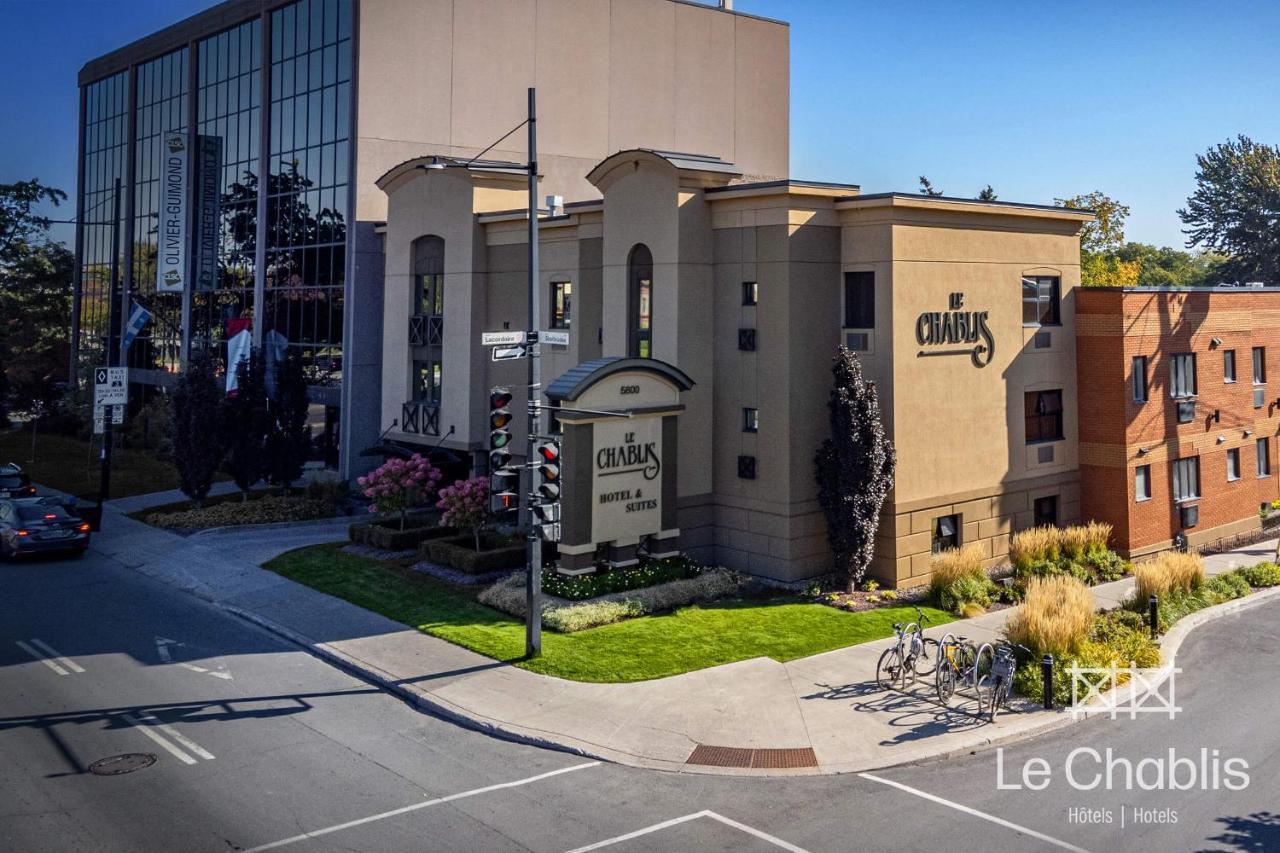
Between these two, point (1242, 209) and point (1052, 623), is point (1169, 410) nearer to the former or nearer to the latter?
point (1052, 623)

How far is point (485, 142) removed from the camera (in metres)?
40.8

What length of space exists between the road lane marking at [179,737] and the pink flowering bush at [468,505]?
35.6ft

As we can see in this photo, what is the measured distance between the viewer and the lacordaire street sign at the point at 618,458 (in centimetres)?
2348

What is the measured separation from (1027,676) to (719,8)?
127ft

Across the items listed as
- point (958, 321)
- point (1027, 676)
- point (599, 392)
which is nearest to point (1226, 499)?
point (958, 321)

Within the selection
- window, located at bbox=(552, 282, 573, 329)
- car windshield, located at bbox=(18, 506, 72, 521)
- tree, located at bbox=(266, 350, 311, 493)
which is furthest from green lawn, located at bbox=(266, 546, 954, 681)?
tree, located at bbox=(266, 350, 311, 493)

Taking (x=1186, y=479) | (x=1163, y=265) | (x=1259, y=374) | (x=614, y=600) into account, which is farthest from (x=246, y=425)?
(x=1163, y=265)

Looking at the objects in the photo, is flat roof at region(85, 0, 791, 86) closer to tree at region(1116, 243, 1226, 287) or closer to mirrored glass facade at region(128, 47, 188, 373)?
mirrored glass facade at region(128, 47, 188, 373)

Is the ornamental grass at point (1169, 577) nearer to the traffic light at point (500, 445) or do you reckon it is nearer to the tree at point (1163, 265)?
the traffic light at point (500, 445)

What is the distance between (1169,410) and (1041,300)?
4.97 meters

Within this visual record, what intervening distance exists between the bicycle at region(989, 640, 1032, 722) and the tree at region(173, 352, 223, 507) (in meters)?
24.9

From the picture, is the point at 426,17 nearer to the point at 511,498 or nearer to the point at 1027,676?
the point at 511,498

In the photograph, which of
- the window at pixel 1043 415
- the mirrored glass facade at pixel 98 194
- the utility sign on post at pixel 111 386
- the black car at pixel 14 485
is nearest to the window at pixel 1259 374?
the window at pixel 1043 415

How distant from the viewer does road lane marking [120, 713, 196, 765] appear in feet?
48.3
